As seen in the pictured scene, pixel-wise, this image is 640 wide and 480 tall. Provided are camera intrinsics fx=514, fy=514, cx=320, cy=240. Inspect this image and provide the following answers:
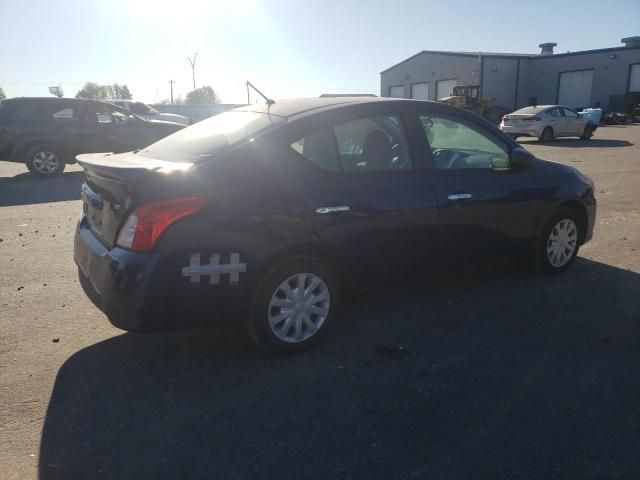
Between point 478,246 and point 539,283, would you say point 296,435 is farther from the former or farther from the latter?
point 539,283

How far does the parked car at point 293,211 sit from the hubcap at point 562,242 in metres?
0.47

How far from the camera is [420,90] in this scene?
51.7 m

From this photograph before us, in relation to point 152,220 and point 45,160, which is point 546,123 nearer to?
point 45,160

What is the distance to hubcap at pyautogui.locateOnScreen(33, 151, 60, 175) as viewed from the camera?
452 inches

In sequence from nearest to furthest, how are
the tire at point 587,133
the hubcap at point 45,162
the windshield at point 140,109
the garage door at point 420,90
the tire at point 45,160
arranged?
the tire at point 45,160 < the hubcap at point 45,162 < the windshield at point 140,109 < the tire at point 587,133 < the garage door at point 420,90

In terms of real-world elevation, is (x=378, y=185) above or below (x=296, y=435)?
above

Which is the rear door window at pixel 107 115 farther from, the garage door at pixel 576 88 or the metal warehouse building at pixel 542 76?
the garage door at pixel 576 88

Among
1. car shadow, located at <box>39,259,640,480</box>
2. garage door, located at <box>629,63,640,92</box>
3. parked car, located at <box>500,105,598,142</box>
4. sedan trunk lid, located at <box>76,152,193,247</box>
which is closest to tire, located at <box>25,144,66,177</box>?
sedan trunk lid, located at <box>76,152,193,247</box>

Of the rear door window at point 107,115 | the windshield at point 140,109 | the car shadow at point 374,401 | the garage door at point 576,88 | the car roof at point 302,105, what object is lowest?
the car shadow at point 374,401

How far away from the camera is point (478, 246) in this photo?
4215 mm

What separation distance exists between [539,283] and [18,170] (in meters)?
13.4

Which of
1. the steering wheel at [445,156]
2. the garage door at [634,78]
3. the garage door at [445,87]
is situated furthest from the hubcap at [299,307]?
the garage door at [445,87]

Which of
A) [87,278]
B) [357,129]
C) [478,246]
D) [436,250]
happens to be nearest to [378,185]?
[357,129]

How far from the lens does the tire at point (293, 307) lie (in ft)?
10.5
